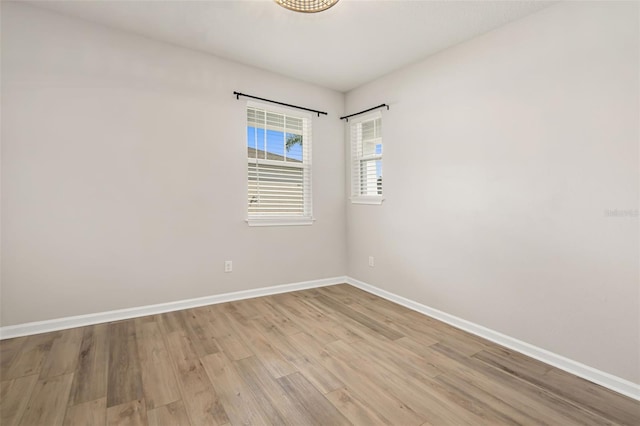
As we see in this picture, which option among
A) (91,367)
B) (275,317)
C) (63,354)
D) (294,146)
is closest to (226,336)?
(275,317)

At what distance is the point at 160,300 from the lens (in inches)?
116

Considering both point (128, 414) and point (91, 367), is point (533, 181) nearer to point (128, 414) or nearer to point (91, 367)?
point (128, 414)

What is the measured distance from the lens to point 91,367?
2002 millimetres

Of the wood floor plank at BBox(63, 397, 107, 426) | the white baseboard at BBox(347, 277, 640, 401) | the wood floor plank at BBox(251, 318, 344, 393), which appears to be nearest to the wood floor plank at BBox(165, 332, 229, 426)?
the wood floor plank at BBox(63, 397, 107, 426)

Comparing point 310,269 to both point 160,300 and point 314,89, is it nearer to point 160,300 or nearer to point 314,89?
point 160,300

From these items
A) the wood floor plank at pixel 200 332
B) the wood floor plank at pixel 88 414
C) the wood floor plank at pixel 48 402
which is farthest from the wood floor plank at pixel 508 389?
the wood floor plank at pixel 48 402

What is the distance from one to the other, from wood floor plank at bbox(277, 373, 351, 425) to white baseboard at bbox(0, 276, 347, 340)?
5.31 feet

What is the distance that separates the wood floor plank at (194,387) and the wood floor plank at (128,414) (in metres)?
0.20

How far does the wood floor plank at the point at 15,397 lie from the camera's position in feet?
5.00

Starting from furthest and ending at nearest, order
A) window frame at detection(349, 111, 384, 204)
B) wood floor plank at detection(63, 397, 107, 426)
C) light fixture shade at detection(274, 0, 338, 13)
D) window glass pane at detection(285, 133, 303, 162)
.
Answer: window frame at detection(349, 111, 384, 204)
window glass pane at detection(285, 133, 303, 162)
light fixture shade at detection(274, 0, 338, 13)
wood floor plank at detection(63, 397, 107, 426)

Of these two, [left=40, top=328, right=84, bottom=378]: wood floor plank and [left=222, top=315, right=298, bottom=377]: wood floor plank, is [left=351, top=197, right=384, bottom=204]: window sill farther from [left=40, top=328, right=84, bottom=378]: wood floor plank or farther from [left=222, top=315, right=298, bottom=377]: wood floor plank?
[left=40, top=328, right=84, bottom=378]: wood floor plank

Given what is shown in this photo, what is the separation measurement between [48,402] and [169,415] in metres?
0.73

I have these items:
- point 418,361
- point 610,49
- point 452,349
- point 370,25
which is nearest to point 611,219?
point 610,49

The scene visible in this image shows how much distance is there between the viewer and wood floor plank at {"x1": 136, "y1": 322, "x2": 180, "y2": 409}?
5.59 feet
